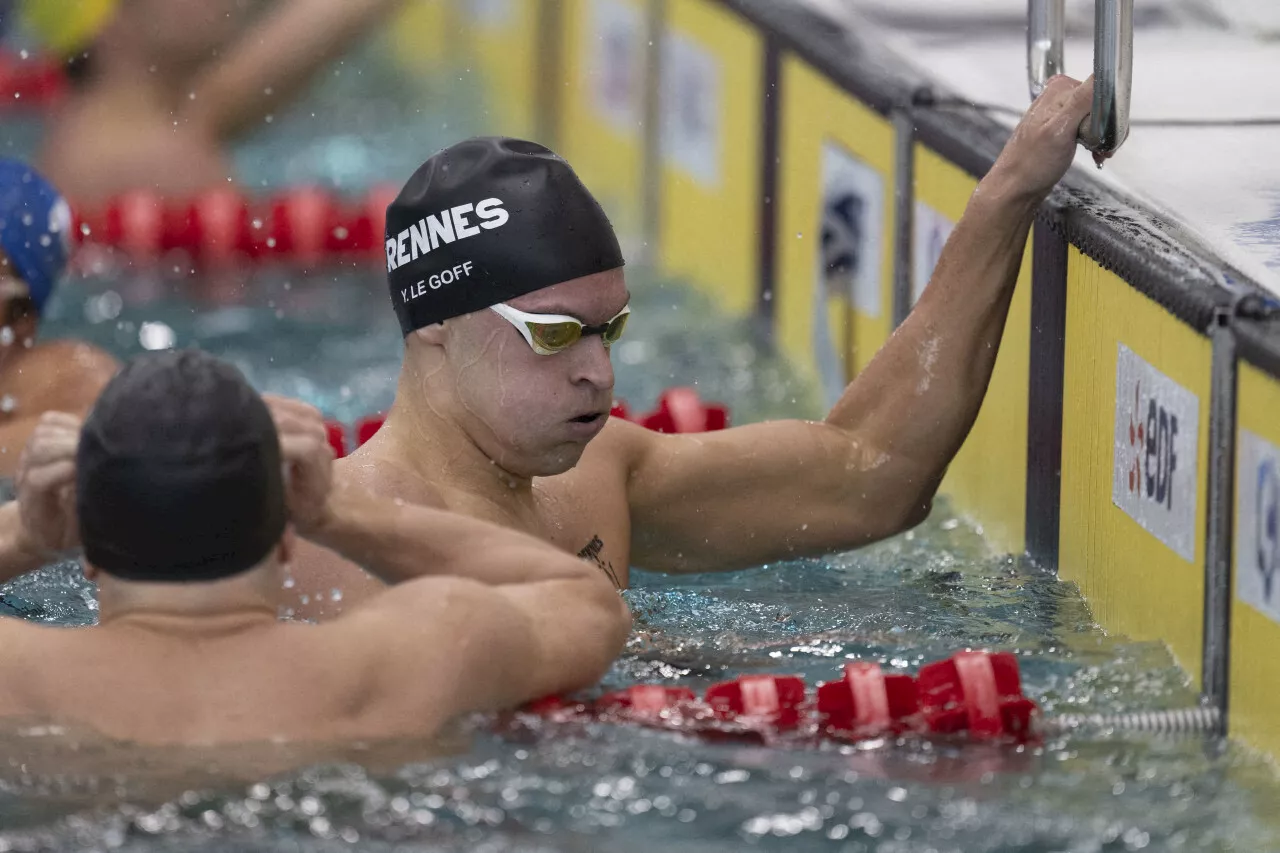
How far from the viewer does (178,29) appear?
5.66 meters

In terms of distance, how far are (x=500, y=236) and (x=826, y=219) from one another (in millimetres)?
1705

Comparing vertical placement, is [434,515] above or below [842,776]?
above

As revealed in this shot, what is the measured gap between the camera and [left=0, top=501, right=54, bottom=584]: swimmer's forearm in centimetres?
220

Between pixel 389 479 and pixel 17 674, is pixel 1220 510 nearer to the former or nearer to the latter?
pixel 389 479

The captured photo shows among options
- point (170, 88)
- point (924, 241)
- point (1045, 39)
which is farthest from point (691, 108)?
point (1045, 39)

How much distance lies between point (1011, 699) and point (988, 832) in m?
0.25

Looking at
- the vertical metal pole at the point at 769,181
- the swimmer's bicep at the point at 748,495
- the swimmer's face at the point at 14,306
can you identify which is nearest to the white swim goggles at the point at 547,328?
the swimmer's bicep at the point at 748,495

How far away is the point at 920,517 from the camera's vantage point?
3.00 metres

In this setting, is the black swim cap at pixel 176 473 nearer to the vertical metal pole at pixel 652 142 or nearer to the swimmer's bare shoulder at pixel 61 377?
the swimmer's bare shoulder at pixel 61 377

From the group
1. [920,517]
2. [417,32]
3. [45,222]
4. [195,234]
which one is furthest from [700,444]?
[417,32]

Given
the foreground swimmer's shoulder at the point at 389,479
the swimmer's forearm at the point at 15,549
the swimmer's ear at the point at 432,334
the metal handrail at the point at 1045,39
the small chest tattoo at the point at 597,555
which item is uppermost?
the metal handrail at the point at 1045,39

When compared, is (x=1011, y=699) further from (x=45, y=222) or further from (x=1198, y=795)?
(x=45, y=222)

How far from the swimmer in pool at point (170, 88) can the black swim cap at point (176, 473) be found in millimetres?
3485

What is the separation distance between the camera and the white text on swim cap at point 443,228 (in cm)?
250
